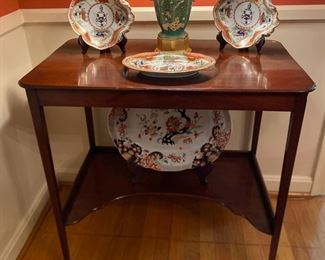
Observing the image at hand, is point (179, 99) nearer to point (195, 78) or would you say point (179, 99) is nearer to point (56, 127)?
point (195, 78)

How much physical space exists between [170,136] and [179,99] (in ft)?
1.15

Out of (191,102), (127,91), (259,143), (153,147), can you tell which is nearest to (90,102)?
(127,91)

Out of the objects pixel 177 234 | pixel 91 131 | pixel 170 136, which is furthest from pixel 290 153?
pixel 91 131

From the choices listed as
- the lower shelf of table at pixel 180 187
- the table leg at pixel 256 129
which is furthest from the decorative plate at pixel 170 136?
the table leg at pixel 256 129

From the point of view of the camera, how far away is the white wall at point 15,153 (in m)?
1.18

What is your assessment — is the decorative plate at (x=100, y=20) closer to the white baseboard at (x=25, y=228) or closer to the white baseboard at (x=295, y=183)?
the white baseboard at (x=25, y=228)

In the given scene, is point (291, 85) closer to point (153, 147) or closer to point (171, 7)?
point (171, 7)

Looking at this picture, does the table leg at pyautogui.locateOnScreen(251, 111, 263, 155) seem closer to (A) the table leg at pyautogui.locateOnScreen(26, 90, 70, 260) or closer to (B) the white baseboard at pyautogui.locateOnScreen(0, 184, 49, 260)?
(A) the table leg at pyautogui.locateOnScreen(26, 90, 70, 260)

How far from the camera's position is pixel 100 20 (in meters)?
1.10

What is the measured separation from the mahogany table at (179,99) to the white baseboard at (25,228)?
216mm

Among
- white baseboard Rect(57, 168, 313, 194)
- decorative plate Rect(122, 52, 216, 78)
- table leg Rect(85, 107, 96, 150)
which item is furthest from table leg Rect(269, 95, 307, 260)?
table leg Rect(85, 107, 96, 150)

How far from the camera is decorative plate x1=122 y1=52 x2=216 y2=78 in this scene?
89 cm

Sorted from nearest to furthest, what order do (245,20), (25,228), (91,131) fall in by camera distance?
(245,20) < (25,228) < (91,131)

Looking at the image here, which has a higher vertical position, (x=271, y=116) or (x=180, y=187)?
(x=271, y=116)
